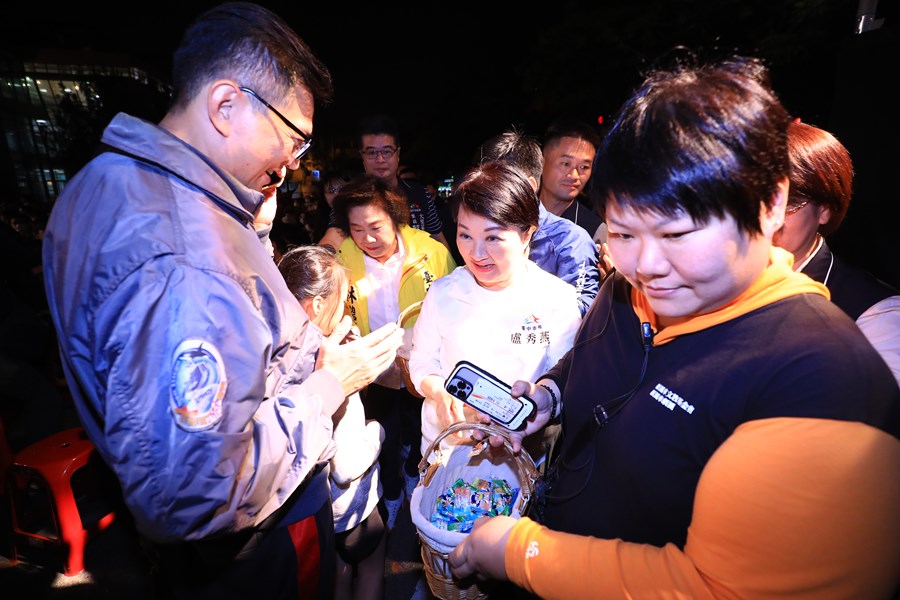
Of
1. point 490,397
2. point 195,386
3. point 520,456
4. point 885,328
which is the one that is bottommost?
point 520,456

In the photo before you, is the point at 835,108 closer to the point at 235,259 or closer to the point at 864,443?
the point at 864,443

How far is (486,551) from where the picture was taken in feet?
3.83

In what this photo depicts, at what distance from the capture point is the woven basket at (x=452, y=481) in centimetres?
144

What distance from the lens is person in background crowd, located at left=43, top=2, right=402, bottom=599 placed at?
38.8 inches

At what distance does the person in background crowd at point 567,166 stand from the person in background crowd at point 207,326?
2.47 m

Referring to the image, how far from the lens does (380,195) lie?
11.0 ft

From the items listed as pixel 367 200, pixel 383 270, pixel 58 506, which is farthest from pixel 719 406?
pixel 58 506

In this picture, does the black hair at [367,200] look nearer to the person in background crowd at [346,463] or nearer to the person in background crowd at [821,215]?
the person in background crowd at [346,463]

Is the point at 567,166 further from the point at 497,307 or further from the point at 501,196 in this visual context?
the point at 497,307

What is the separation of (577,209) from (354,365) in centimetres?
281

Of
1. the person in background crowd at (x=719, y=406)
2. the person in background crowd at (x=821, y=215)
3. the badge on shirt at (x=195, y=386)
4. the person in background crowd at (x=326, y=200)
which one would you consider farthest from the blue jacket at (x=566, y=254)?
the person in background crowd at (x=326, y=200)

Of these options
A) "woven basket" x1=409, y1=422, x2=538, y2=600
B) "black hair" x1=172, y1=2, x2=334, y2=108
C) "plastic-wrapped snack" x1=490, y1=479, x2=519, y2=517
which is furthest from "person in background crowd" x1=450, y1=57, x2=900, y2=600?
"black hair" x1=172, y1=2, x2=334, y2=108

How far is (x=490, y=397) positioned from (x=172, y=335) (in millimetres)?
1023

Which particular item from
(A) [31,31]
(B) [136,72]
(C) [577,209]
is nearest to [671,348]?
(C) [577,209]
